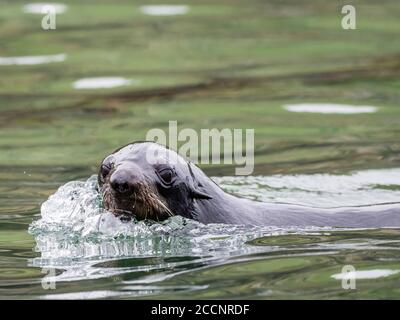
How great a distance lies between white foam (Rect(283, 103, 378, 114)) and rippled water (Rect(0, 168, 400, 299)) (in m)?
3.13

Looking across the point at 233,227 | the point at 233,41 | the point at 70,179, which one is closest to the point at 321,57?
the point at 233,41

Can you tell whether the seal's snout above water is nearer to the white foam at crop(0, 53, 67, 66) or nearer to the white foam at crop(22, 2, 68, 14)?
the white foam at crop(0, 53, 67, 66)

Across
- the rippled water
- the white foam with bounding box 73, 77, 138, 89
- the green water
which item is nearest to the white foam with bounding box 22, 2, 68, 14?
the green water

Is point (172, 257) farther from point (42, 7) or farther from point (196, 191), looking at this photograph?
point (42, 7)

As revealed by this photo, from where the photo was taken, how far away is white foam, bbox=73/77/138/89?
13.1m

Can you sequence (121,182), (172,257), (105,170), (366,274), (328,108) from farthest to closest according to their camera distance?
1. (328,108)
2. (105,170)
3. (172,257)
4. (121,182)
5. (366,274)

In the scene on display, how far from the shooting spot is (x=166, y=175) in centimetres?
743

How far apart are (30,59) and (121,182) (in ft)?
25.1

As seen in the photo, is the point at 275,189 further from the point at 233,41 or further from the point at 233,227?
the point at 233,41

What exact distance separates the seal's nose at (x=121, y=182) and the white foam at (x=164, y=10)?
9.35 metres

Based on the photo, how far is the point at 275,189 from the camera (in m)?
9.27

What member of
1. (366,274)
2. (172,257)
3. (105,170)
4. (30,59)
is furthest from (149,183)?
(30,59)

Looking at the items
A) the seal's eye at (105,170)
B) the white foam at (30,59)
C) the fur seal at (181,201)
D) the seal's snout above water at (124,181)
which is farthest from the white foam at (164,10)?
the seal's snout above water at (124,181)

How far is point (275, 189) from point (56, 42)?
21.0 ft
